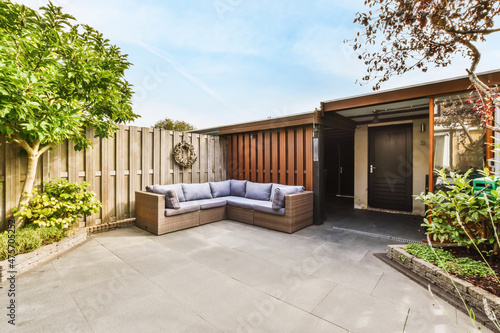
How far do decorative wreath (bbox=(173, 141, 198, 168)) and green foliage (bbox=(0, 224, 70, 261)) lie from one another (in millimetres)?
2813

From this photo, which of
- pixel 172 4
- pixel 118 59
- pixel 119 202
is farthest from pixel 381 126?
pixel 119 202

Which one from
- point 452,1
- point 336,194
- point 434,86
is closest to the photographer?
point 452,1

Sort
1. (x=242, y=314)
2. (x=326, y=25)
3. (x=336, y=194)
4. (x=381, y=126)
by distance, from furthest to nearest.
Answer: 1. (x=336, y=194)
2. (x=381, y=126)
3. (x=326, y=25)
4. (x=242, y=314)

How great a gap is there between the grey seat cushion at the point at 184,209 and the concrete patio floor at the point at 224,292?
75 cm

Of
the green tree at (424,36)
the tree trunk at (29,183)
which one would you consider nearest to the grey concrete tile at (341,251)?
the green tree at (424,36)

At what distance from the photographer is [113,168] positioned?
4.64m

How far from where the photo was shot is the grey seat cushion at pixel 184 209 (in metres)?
4.20

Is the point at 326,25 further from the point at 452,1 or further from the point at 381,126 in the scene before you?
the point at 381,126

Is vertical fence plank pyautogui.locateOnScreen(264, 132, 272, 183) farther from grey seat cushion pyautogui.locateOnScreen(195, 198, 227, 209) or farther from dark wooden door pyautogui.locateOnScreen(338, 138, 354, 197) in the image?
dark wooden door pyautogui.locateOnScreen(338, 138, 354, 197)

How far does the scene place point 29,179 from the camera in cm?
331

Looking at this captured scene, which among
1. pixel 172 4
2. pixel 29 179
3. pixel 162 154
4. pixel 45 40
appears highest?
pixel 172 4

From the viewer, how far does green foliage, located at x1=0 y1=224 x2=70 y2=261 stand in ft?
8.97

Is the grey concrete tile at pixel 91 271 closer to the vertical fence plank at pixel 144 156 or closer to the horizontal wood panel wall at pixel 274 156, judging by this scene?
the vertical fence plank at pixel 144 156

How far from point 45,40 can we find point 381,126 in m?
7.27
